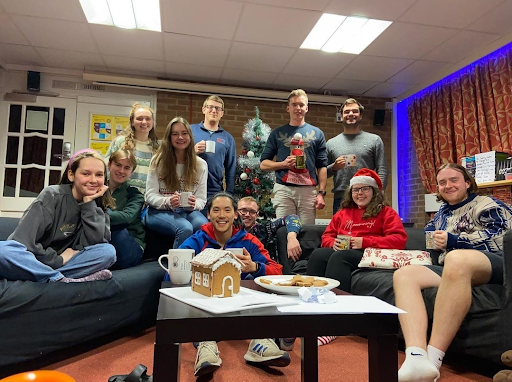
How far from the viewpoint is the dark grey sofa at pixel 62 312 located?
142 cm

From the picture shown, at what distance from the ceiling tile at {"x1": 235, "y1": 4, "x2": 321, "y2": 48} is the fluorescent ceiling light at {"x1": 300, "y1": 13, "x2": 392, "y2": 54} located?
0.11 m

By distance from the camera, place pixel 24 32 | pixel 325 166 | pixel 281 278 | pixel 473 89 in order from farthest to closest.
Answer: pixel 473 89 → pixel 24 32 → pixel 325 166 → pixel 281 278

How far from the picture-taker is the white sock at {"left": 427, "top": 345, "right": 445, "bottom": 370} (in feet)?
4.58

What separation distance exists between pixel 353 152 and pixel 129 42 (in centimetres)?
261

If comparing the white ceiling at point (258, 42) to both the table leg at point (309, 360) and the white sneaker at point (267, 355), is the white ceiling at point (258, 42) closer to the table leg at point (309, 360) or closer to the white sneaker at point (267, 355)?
the white sneaker at point (267, 355)

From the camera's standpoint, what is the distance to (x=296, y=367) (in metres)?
1.64

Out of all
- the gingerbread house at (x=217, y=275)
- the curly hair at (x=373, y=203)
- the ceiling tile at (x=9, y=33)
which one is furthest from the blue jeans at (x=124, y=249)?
the ceiling tile at (x=9, y=33)

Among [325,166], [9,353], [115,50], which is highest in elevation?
[115,50]

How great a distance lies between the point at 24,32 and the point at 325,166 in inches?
130

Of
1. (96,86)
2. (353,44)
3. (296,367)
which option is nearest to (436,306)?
(296,367)

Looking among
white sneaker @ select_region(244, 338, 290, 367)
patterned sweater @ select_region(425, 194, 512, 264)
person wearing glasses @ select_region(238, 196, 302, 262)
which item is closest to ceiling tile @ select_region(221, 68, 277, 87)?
person wearing glasses @ select_region(238, 196, 302, 262)

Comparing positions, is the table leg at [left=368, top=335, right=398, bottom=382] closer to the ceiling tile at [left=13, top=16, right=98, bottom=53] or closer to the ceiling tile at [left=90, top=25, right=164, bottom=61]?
the ceiling tile at [left=90, top=25, right=164, bottom=61]

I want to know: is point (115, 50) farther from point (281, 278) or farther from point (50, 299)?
point (281, 278)

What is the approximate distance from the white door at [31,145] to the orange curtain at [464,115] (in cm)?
450
